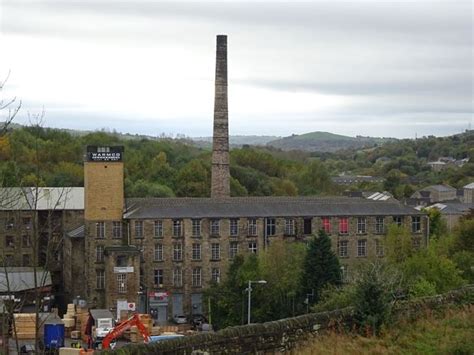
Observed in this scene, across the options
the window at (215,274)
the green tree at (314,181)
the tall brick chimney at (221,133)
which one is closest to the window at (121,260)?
the window at (215,274)

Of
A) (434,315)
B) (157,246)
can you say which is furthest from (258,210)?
(434,315)

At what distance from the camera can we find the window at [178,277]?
5978 centimetres

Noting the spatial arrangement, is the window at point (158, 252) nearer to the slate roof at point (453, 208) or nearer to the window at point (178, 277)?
the window at point (178, 277)

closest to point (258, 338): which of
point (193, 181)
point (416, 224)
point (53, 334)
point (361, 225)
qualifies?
point (53, 334)

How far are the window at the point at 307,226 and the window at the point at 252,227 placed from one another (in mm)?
3545

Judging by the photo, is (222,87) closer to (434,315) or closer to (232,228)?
(232,228)

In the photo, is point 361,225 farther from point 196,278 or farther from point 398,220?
point 196,278

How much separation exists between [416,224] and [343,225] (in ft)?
18.5

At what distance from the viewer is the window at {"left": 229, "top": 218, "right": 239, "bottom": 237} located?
60531 mm

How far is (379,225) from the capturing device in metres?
63.5

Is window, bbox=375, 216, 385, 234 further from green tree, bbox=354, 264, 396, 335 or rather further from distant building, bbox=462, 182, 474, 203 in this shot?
distant building, bbox=462, 182, 474, 203

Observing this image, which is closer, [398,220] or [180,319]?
[180,319]

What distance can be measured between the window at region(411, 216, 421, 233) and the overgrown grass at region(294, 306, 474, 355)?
154ft

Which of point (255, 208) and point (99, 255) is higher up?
point (255, 208)
